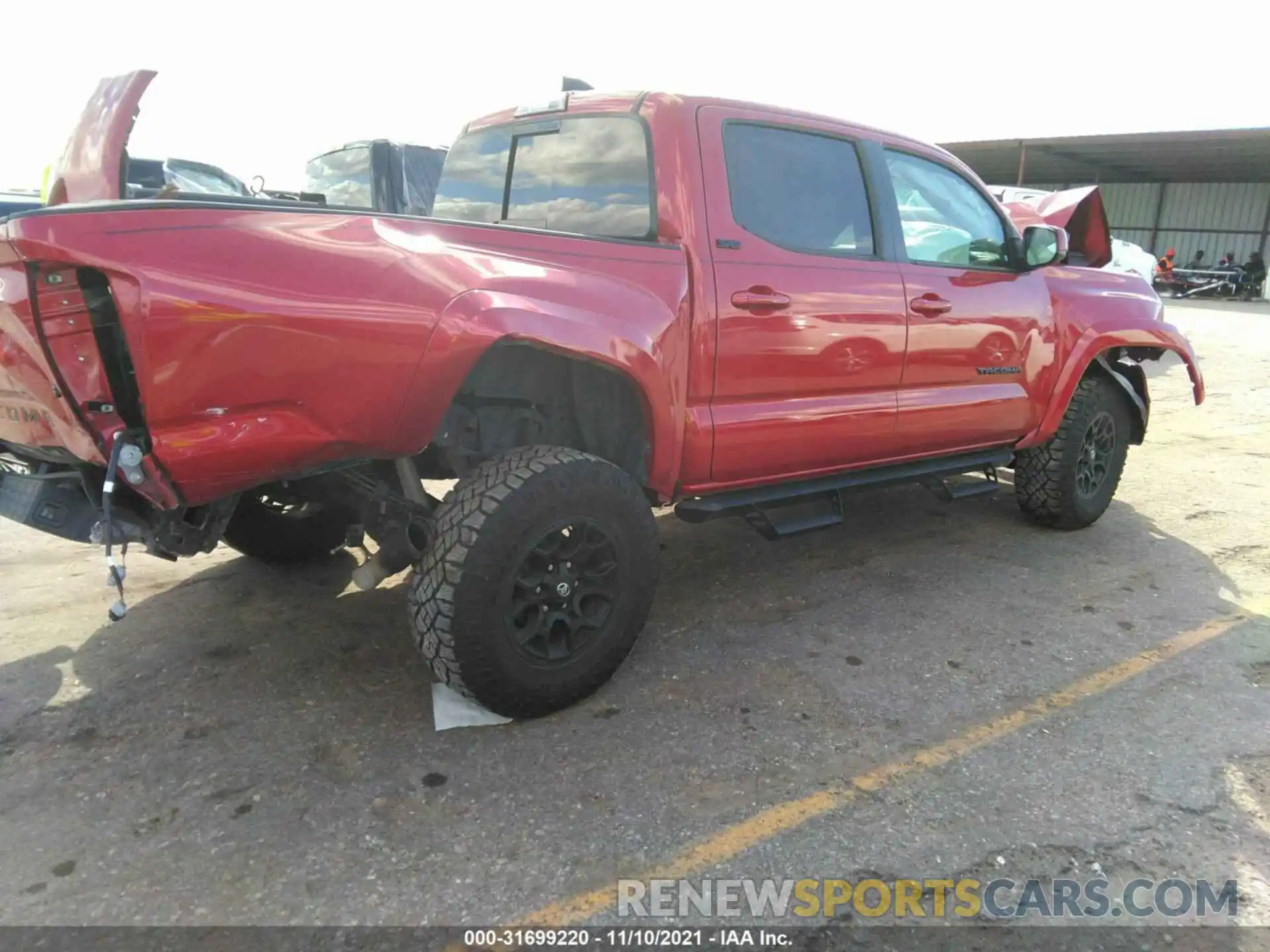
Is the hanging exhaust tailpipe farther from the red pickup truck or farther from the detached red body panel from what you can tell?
the detached red body panel

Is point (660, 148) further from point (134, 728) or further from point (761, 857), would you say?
point (134, 728)

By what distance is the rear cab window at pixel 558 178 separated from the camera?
3.09 m

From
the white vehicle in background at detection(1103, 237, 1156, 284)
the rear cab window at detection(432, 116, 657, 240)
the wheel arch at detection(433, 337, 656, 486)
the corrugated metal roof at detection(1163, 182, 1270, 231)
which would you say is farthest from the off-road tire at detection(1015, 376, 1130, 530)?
the corrugated metal roof at detection(1163, 182, 1270, 231)

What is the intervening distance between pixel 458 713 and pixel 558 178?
2.01m

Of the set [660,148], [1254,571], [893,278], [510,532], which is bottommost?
[1254,571]

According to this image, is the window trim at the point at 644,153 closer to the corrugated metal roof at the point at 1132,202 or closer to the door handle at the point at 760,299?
the door handle at the point at 760,299

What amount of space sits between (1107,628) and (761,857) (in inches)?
86.3

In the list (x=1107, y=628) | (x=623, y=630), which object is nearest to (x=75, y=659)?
(x=623, y=630)

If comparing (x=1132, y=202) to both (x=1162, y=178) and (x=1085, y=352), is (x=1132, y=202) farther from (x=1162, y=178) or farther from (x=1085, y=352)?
(x=1085, y=352)

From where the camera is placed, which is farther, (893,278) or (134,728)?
(893,278)

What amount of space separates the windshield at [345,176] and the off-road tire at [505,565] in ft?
25.3

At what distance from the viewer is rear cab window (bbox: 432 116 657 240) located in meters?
3.09

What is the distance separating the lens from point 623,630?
2.91 meters

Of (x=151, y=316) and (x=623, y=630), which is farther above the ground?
(x=151, y=316)
